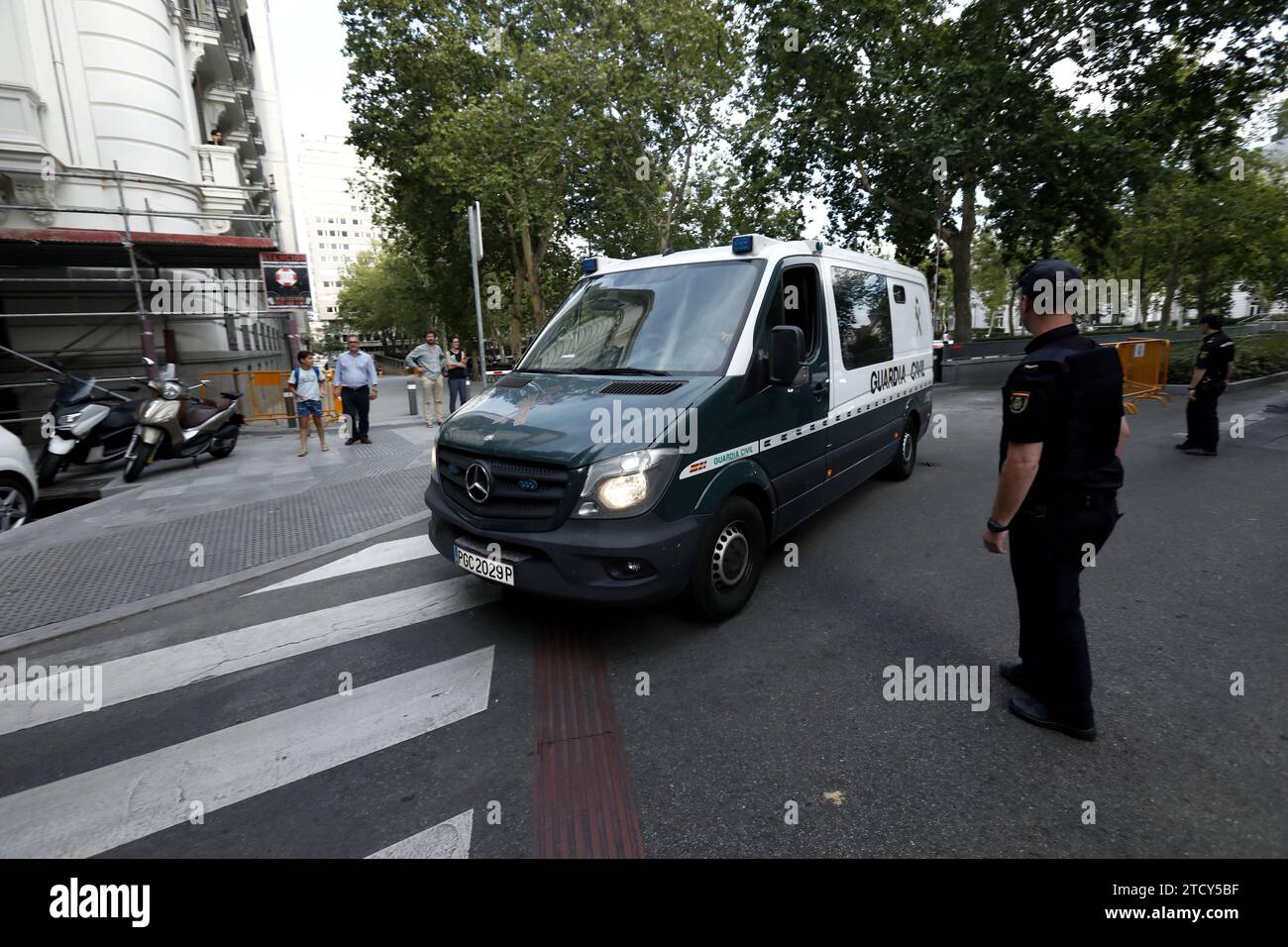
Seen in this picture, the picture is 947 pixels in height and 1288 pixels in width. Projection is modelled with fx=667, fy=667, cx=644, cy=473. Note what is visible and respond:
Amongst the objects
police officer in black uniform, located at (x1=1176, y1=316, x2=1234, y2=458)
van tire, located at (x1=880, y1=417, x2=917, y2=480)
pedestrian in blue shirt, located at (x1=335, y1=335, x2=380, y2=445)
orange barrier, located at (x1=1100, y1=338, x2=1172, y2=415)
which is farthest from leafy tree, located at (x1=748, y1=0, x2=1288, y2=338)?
pedestrian in blue shirt, located at (x1=335, y1=335, x2=380, y2=445)

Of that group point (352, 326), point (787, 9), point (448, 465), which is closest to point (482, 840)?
point (448, 465)

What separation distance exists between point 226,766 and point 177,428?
8.04 metres

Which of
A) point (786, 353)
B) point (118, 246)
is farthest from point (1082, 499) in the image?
point (118, 246)

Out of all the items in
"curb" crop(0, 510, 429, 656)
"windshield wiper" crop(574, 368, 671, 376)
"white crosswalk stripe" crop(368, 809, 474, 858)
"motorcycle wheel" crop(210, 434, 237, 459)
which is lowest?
"white crosswalk stripe" crop(368, 809, 474, 858)

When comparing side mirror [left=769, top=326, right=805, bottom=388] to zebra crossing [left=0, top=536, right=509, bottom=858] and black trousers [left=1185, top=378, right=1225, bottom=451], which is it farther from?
black trousers [left=1185, top=378, right=1225, bottom=451]

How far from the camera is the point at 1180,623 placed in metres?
3.99

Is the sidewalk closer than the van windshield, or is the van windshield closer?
the van windshield

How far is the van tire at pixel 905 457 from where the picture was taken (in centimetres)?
738

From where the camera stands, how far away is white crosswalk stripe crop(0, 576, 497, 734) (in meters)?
3.65

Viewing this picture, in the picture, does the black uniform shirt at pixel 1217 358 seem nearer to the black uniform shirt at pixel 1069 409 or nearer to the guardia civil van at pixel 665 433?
the guardia civil van at pixel 665 433

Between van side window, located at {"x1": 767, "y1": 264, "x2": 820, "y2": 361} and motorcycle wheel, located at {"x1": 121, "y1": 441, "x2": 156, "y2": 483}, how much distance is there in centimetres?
868

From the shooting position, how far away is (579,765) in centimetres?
288
